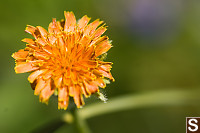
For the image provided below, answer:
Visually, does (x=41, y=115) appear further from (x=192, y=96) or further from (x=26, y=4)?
(x=192, y=96)

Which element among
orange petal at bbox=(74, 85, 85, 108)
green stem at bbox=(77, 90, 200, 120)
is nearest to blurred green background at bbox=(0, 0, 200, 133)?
green stem at bbox=(77, 90, 200, 120)

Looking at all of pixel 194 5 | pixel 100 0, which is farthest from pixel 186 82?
pixel 100 0

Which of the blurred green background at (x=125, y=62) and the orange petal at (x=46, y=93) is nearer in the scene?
the orange petal at (x=46, y=93)

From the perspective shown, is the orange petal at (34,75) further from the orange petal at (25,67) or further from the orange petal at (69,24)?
the orange petal at (69,24)

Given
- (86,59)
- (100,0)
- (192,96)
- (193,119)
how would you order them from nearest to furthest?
(86,59), (193,119), (192,96), (100,0)

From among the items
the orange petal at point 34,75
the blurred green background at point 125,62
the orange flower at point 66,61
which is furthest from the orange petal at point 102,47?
the blurred green background at point 125,62

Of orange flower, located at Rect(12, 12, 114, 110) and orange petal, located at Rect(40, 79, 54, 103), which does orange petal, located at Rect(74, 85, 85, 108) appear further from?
orange petal, located at Rect(40, 79, 54, 103)
